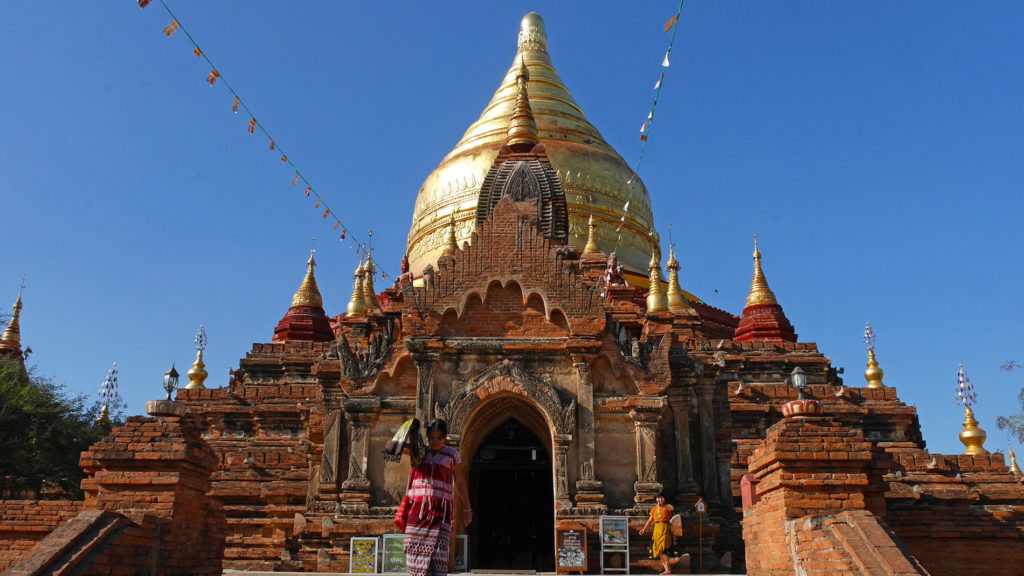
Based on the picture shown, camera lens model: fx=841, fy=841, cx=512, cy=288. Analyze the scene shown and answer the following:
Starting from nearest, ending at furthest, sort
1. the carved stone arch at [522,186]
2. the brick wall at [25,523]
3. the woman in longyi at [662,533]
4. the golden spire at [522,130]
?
the brick wall at [25,523] → the woman in longyi at [662,533] → the carved stone arch at [522,186] → the golden spire at [522,130]

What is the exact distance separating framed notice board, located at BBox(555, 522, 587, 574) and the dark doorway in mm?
2386

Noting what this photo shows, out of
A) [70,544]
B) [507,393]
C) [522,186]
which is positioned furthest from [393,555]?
[522,186]

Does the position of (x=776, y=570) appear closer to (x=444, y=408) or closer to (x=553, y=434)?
(x=553, y=434)

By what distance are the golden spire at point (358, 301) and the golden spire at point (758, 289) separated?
15563 mm

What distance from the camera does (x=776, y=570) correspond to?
9773mm

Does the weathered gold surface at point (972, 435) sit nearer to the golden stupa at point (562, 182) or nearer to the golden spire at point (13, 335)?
the golden stupa at point (562, 182)

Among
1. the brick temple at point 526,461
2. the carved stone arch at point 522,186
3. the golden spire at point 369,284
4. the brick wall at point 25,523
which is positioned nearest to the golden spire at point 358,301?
the golden spire at point 369,284

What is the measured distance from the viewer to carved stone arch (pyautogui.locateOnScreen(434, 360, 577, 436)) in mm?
14828

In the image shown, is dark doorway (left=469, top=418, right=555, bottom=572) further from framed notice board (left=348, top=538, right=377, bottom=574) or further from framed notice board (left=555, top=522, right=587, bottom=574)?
framed notice board (left=555, top=522, right=587, bottom=574)

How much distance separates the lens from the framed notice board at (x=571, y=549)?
13758mm

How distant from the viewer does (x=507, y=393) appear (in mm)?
15156

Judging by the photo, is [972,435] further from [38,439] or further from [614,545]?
[38,439]

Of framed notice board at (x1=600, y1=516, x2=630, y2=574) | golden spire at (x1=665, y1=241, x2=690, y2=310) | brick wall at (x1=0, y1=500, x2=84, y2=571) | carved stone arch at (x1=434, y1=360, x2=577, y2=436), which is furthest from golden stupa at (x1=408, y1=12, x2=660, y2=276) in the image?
brick wall at (x1=0, y1=500, x2=84, y2=571)

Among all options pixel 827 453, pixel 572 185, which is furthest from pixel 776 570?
pixel 572 185
